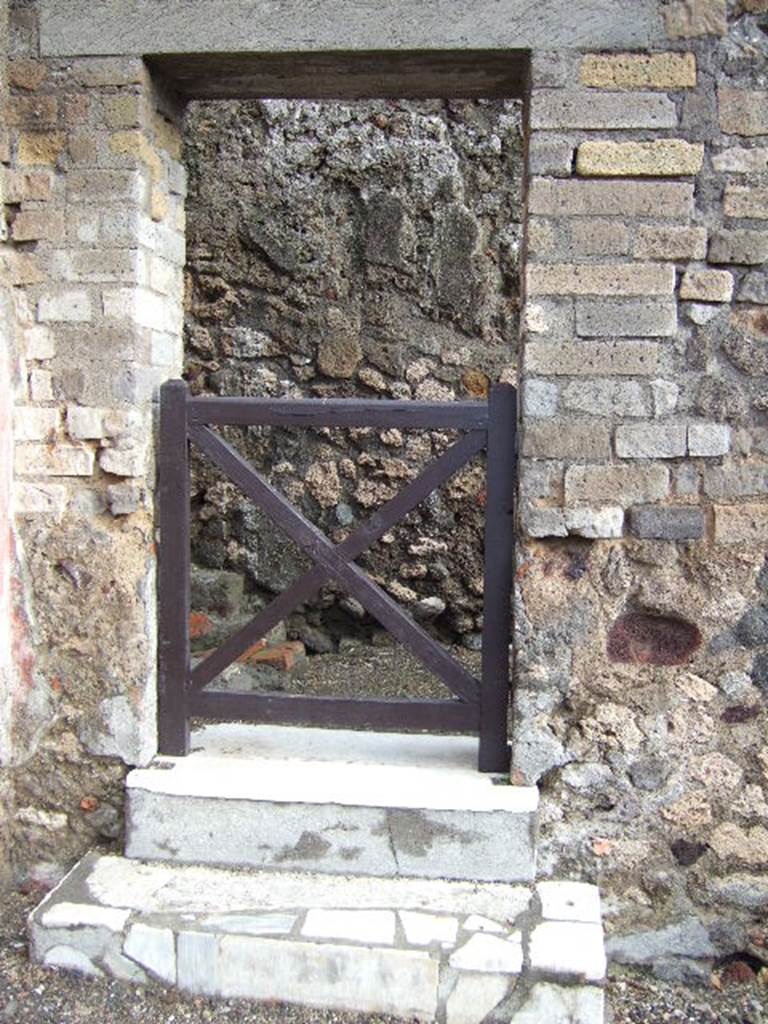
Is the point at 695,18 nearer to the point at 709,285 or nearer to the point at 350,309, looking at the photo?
the point at 709,285

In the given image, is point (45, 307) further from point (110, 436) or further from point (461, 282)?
point (461, 282)

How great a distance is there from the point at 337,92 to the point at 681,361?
136 centimetres

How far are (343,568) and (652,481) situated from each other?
93cm

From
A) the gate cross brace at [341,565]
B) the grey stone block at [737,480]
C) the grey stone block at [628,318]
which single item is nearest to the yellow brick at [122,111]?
the gate cross brace at [341,565]

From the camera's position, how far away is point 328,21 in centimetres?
292

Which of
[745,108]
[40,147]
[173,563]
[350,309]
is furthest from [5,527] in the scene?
[350,309]

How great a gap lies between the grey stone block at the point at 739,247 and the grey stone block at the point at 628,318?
0.18 metres

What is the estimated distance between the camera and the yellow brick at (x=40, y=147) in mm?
3053

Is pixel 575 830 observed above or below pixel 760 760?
below

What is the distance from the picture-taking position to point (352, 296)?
17.4ft

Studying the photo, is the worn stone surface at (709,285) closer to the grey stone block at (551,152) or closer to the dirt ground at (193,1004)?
the grey stone block at (551,152)

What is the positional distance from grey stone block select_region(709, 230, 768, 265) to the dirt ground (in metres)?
2.04

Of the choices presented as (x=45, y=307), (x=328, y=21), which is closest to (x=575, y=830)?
(x=45, y=307)

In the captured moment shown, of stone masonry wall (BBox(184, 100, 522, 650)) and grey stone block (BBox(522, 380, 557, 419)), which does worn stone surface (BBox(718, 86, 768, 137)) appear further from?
stone masonry wall (BBox(184, 100, 522, 650))
